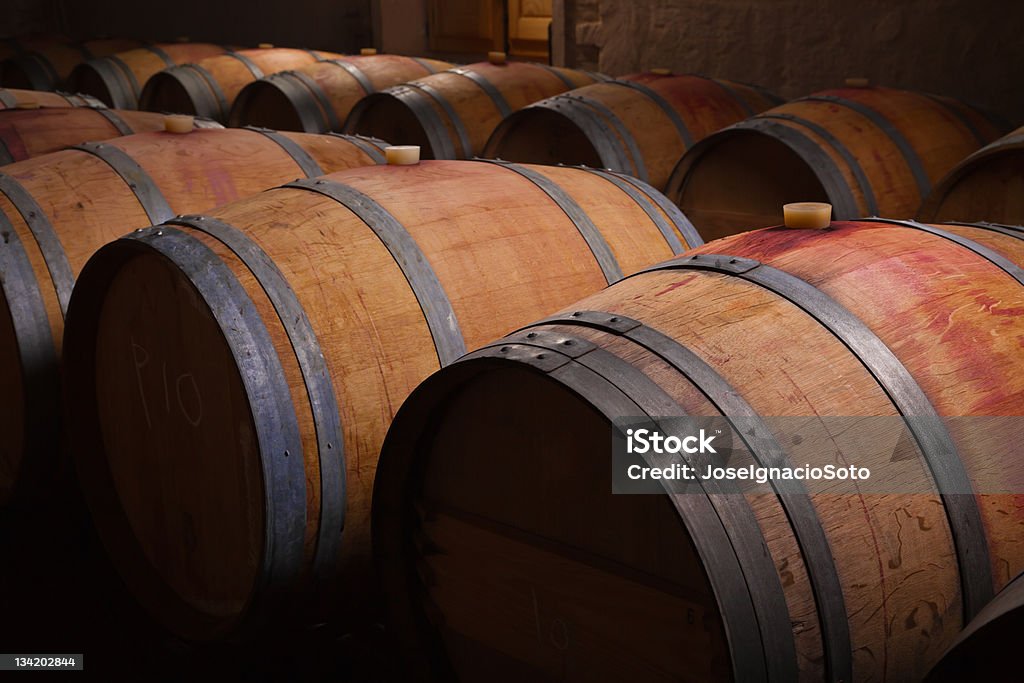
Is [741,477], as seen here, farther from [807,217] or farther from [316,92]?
[316,92]

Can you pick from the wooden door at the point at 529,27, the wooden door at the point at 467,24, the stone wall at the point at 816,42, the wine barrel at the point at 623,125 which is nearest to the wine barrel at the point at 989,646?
the wine barrel at the point at 623,125

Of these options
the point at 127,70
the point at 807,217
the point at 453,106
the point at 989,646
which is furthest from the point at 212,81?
the point at 989,646

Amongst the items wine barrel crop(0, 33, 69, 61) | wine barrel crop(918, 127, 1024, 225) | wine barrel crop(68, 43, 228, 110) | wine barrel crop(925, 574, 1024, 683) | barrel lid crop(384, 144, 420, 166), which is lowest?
wine barrel crop(925, 574, 1024, 683)

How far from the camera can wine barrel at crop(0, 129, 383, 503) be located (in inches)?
112

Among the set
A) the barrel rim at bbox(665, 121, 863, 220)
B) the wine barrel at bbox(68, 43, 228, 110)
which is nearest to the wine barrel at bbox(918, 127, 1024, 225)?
the barrel rim at bbox(665, 121, 863, 220)

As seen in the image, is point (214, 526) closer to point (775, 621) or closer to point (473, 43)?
point (775, 621)

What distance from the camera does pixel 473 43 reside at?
32.2ft

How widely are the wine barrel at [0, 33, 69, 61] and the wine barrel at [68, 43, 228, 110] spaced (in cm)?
170

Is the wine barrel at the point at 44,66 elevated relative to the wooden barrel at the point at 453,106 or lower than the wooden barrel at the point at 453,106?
elevated

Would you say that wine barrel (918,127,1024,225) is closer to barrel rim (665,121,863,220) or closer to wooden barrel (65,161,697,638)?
barrel rim (665,121,863,220)

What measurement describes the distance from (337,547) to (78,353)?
1.02 metres

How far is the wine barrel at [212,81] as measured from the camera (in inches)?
265

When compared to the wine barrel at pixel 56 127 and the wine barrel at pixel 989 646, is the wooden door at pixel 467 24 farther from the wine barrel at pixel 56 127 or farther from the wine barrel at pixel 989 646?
the wine barrel at pixel 989 646

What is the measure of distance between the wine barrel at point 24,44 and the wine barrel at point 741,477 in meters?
9.12
